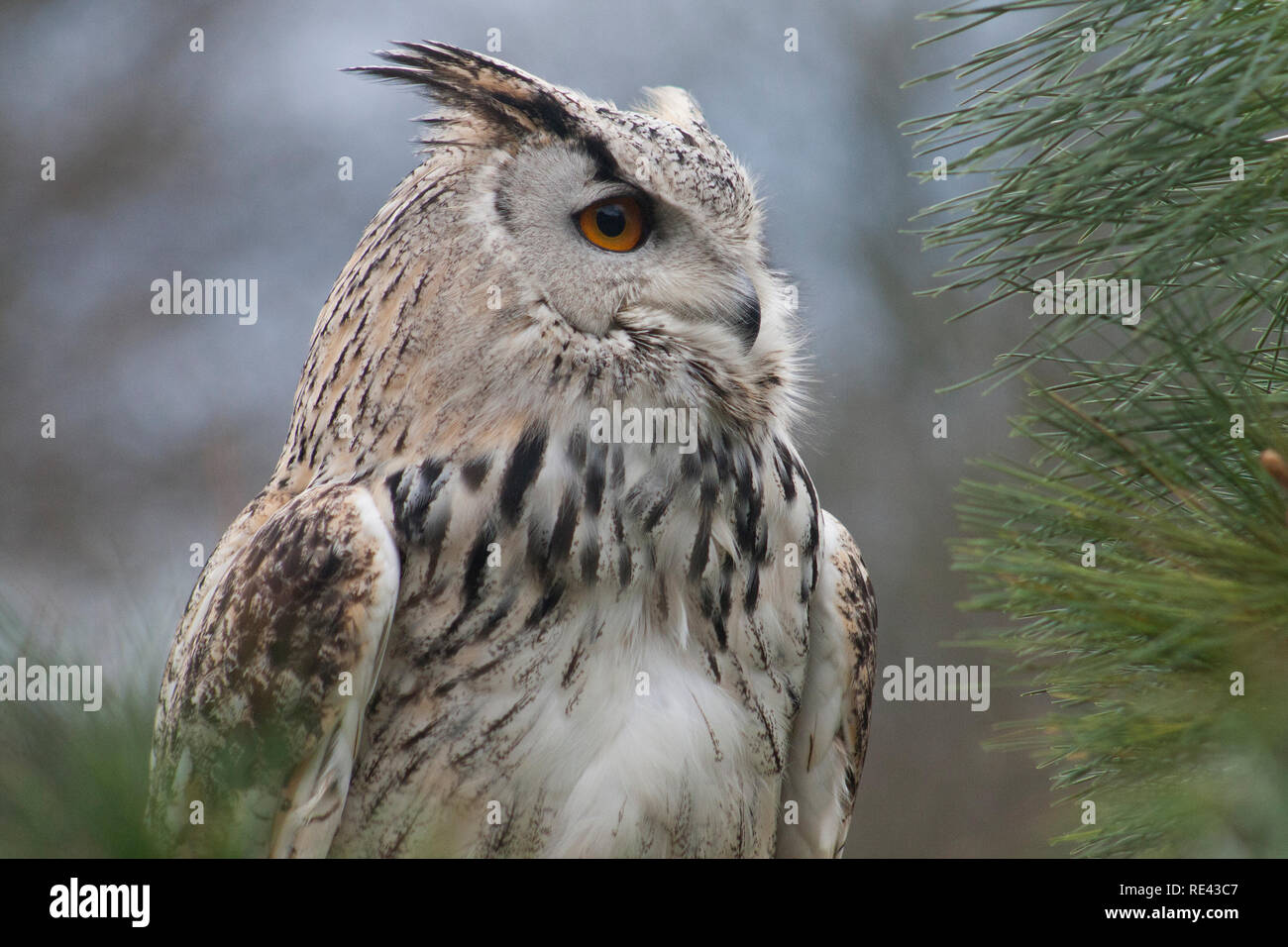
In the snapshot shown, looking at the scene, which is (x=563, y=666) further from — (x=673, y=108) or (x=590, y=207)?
(x=673, y=108)

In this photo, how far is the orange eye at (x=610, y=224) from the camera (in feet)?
5.65

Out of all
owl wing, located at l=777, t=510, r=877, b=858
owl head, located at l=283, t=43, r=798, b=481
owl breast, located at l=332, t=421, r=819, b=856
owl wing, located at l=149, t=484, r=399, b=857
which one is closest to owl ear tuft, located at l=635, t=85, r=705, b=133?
owl head, located at l=283, t=43, r=798, b=481

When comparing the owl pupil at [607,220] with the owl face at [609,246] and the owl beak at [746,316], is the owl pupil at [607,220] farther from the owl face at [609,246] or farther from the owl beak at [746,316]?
the owl beak at [746,316]

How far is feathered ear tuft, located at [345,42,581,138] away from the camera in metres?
1.75

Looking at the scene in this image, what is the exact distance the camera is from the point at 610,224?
1.73 metres

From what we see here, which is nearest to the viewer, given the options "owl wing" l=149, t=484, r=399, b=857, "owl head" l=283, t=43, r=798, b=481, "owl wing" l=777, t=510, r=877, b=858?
"owl wing" l=149, t=484, r=399, b=857

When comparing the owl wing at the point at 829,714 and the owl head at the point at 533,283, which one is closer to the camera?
the owl head at the point at 533,283

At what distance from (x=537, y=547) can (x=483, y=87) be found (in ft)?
2.73

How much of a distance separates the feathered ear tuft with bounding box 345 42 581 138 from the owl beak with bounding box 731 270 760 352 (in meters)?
0.40

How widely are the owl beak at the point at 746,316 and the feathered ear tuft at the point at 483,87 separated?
0.40 metres

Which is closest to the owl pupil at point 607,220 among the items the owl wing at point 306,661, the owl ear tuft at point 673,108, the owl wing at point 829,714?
the owl ear tuft at point 673,108

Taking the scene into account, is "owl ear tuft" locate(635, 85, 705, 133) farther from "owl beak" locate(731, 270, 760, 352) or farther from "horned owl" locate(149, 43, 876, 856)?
"owl beak" locate(731, 270, 760, 352)

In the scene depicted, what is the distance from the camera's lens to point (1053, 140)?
1.27 meters
